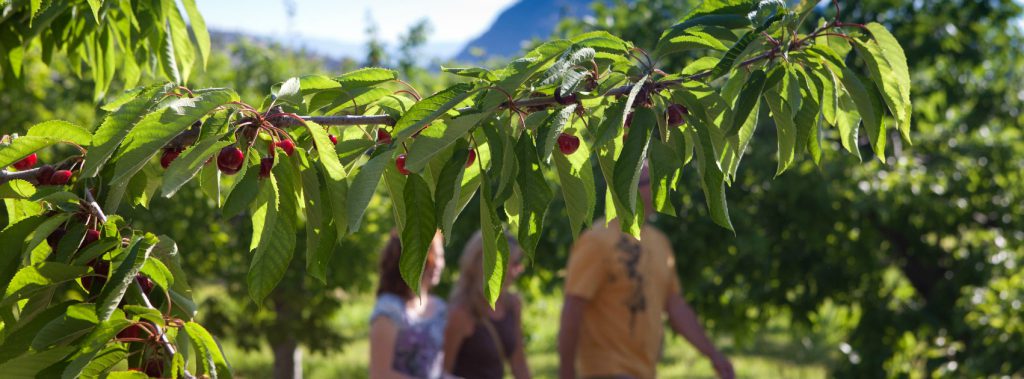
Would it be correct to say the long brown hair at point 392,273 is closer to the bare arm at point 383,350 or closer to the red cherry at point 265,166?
the bare arm at point 383,350

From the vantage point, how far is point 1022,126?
6676mm

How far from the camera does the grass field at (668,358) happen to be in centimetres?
1048

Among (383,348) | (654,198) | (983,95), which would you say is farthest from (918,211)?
(654,198)

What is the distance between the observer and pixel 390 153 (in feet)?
4.35

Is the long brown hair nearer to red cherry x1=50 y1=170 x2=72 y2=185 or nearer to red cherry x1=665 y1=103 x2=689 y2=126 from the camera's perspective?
red cherry x1=50 y1=170 x2=72 y2=185

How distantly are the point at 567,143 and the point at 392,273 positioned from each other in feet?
8.20

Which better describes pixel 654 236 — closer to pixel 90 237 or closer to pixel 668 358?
pixel 90 237

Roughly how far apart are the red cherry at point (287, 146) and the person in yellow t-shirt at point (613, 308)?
2.83 meters

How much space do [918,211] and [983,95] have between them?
4.14 feet

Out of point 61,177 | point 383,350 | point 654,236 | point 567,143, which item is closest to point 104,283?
point 61,177

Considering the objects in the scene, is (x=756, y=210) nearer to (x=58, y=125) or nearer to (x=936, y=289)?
(x=936, y=289)

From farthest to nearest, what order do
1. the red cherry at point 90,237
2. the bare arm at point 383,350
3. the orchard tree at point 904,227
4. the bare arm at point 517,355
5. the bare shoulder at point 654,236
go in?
the orchard tree at point 904,227
the bare arm at point 517,355
the bare shoulder at point 654,236
the bare arm at point 383,350
the red cherry at point 90,237

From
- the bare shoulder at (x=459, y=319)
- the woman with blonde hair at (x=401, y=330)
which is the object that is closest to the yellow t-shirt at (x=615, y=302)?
the bare shoulder at (x=459, y=319)

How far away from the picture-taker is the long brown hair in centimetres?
393
